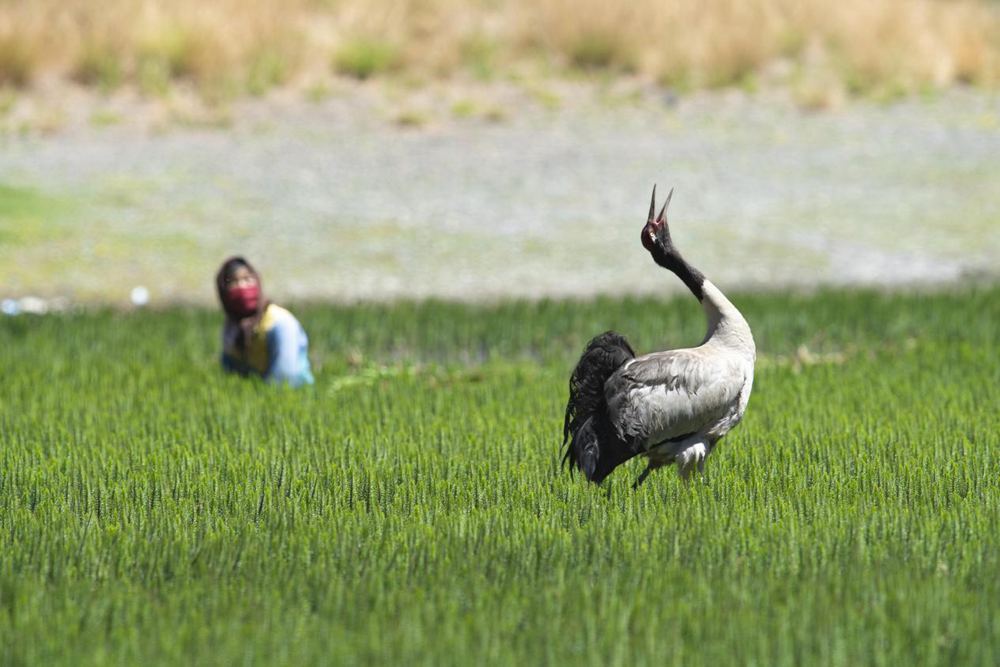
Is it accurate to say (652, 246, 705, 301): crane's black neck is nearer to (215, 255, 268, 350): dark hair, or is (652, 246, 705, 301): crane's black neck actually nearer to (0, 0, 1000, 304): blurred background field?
(215, 255, 268, 350): dark hair

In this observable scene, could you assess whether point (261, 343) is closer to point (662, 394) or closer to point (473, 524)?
point (662, 394)

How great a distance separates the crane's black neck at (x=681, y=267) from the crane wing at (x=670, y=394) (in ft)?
1.36

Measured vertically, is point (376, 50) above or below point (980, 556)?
above

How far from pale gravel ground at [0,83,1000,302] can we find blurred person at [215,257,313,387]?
19.8 ft

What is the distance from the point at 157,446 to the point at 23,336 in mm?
4549

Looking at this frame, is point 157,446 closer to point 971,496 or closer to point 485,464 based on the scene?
point 485,464

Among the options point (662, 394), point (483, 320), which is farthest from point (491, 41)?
point (662, 394)

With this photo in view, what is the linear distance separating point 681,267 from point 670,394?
671 mm

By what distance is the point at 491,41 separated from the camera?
87.1 ft

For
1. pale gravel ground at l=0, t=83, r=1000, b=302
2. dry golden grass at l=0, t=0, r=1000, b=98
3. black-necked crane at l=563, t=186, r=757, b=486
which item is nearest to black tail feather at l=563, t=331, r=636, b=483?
black-necked crane at l=563, t=186, r=757, b=486

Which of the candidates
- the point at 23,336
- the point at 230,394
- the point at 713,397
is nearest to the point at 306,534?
the point at 713,397

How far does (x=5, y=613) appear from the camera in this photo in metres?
5.09

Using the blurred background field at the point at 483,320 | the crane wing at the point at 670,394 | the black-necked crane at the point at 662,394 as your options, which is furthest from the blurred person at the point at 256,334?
the crane wing at the point at 670,394

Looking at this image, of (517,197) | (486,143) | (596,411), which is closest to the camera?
(596,411)
